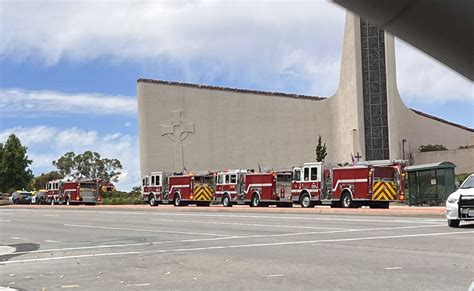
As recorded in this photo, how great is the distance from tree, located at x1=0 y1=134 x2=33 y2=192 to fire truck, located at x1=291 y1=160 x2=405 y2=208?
2478 inches

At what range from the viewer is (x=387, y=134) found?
70.4 meters

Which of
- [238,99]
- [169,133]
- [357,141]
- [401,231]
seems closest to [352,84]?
[357,141]

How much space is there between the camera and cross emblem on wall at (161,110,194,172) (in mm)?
85875

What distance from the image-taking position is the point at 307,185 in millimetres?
36094

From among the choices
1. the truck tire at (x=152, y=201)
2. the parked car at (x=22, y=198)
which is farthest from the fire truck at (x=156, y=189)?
the parked car at (x=22, y=198)

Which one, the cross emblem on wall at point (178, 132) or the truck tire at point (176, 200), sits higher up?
the cross emblem on wall at point (178, 132)

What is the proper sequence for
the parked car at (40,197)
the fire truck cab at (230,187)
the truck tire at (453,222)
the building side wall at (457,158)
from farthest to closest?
the parked car at (40,197)
the building side wall at (457,158)
the fire truck cab at (230,187)
the truck tire at (453,222)

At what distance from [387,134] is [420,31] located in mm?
70609

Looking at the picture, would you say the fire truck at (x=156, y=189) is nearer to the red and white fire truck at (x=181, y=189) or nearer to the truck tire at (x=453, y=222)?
the red and white fire truck at (x=181, y=189)

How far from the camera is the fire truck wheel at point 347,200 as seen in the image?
A: 33656 millimetres

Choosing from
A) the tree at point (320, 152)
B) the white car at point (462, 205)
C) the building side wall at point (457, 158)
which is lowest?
the white car at point (462, 205)

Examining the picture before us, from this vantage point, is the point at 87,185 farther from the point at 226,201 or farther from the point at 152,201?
the point at 226,201

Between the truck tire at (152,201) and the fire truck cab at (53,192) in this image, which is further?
the fire truck cab at (53,192)

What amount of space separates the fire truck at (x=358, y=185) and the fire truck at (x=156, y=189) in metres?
15.2
